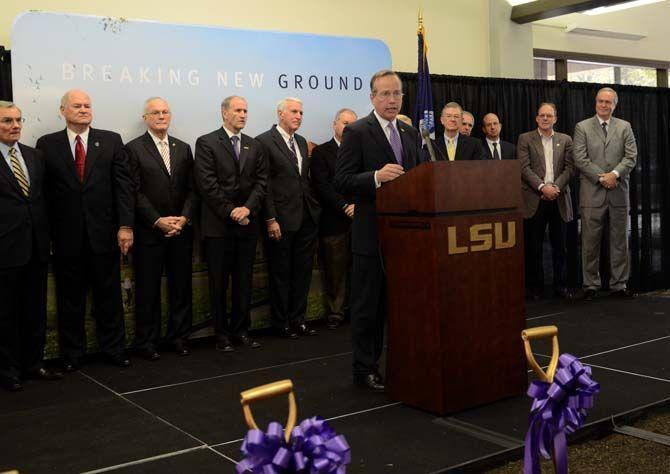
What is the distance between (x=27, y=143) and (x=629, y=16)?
22.5 feet

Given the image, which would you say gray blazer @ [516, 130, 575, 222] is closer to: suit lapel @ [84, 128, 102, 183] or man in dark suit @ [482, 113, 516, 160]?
man in dark suit @ [482, 113, 516, 160]

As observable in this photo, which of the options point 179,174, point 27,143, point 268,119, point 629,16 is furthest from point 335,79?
point 629,16

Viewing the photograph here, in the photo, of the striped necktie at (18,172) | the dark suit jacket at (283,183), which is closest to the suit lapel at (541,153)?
the dark suit jacket at (283,183)

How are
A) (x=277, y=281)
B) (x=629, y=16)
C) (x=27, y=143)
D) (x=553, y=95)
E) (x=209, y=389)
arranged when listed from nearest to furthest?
(x=209, y=389)
(x=27, y=143)
(x=277, y=281)
(x=553, y=95)
(x=629, y=16)

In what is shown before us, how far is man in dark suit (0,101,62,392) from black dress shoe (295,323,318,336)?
1777 millimetres

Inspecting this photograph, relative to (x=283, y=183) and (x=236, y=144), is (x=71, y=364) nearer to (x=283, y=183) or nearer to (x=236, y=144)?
(x=236, y=144)

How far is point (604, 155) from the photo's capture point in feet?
21.7

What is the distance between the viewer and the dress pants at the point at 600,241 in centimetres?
665

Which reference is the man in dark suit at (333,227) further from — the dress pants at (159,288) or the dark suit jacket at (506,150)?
the dark suit jacket at (506,150)

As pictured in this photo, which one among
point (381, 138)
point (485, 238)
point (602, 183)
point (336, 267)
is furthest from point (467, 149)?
point (485, 238)

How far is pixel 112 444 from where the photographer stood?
3.10 m

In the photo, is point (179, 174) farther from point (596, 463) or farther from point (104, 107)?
point (596, 463)

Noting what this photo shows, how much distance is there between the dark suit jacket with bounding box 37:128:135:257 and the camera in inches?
176

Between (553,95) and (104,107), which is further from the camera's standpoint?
(553,95)
